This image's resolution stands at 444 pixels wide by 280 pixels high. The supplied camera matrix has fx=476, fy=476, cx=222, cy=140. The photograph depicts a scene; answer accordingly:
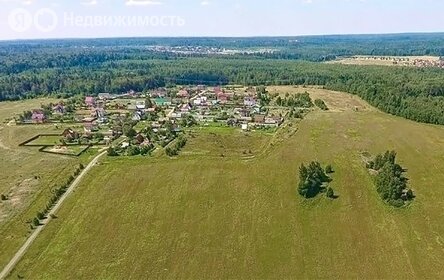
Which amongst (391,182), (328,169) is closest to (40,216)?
(328,169)

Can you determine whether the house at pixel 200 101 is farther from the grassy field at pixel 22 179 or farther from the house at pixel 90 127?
the grassy field at pixel 22 179

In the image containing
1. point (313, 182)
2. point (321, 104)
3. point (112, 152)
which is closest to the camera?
point (313, 182)

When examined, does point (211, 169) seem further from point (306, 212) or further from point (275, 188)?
point (306, 212)

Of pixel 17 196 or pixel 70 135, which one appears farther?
pixel 70 135

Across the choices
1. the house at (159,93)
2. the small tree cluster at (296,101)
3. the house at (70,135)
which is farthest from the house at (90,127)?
the small tree cluster at (296,101)

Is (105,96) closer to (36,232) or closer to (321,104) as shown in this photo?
(321,104)

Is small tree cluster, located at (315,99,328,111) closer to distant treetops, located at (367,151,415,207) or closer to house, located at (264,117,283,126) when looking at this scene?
house, located at (264,117,283,126)
